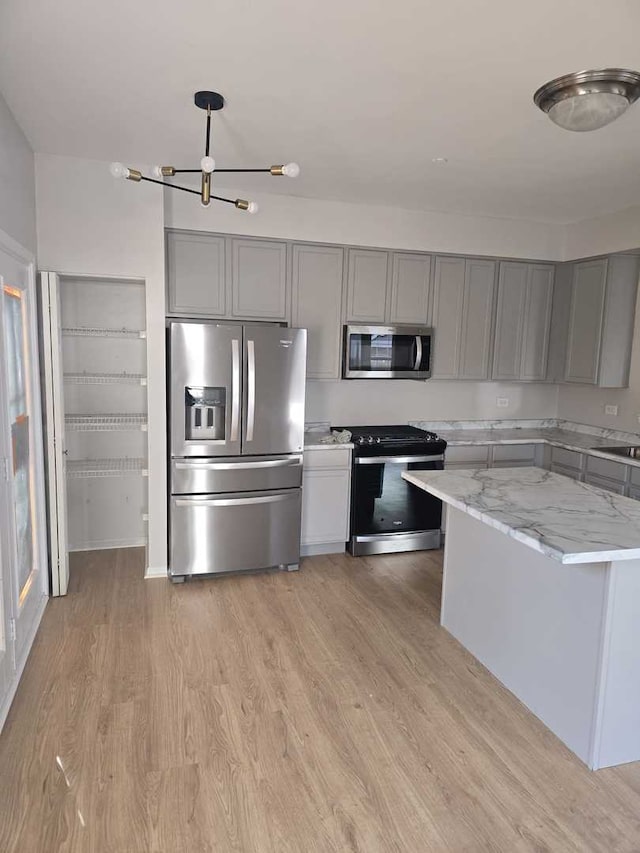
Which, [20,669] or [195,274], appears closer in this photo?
[20,669]

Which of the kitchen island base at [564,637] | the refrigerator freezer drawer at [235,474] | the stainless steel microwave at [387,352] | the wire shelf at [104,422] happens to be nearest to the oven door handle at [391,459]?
the refrigerator freezer drawer at [235,474]

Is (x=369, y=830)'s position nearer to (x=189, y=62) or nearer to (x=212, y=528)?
(x=212, y=528)

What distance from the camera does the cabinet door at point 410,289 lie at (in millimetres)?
4547

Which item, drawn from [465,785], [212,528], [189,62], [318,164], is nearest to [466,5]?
[189,62]

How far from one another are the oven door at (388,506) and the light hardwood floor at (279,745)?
3.12ft

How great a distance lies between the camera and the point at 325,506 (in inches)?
171

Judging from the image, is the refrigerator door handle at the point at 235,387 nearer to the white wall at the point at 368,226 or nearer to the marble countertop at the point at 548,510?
the white wall at the point at 368,226

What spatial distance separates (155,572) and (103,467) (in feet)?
2.99

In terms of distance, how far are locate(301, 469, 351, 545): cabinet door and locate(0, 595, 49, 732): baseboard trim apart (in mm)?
1801

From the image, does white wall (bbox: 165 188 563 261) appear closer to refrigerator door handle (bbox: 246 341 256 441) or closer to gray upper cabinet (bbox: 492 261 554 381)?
gray upper cabinet (bbox: 492 261 554 381)

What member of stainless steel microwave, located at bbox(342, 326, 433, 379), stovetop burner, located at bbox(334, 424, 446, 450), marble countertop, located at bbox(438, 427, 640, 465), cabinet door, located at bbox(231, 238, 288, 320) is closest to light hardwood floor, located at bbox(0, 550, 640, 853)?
stovetop burner, located at bbox(334, 424, 446, 450)

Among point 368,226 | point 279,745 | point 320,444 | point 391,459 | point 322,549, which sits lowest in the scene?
point 279,745

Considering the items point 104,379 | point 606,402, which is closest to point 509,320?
point 606,402

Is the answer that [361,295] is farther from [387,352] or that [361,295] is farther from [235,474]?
[235,474]
